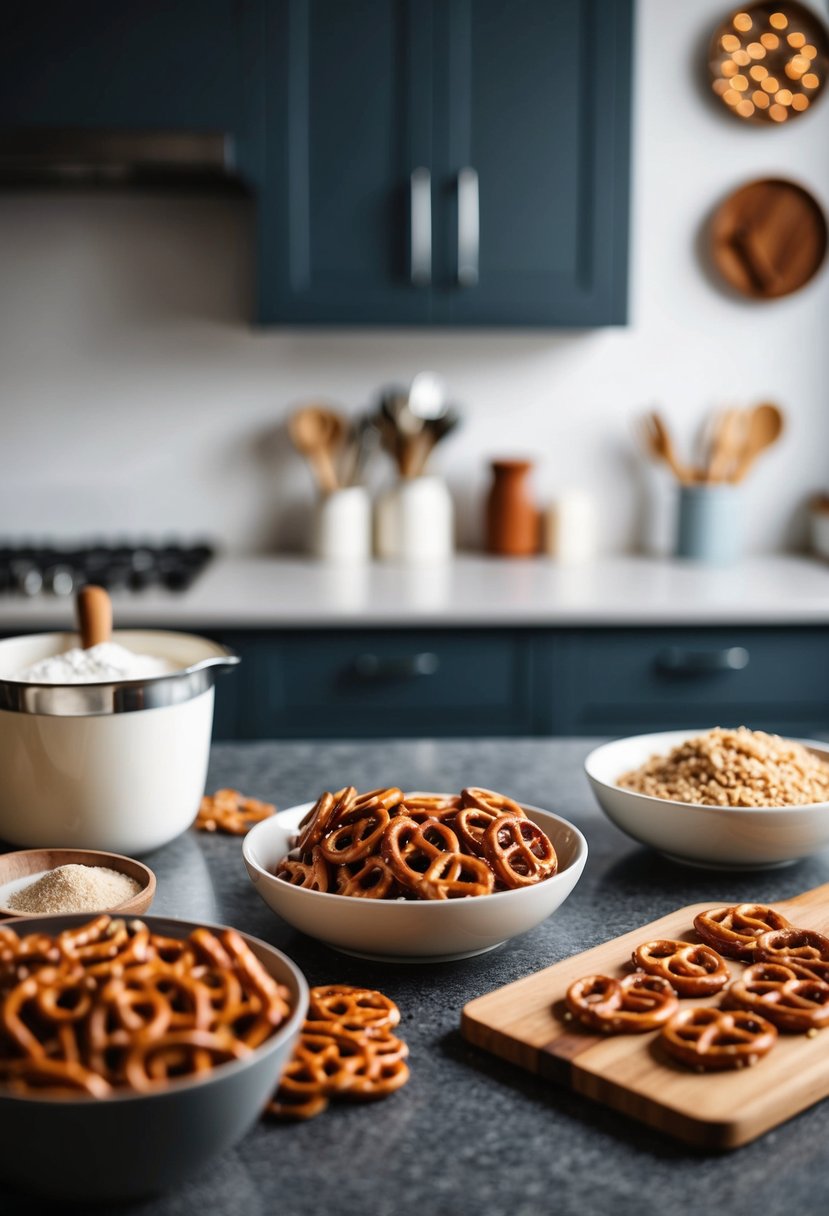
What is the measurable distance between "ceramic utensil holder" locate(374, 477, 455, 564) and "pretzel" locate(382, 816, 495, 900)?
2140mm

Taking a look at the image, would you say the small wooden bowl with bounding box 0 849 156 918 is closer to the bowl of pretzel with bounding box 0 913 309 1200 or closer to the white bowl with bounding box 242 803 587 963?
the white bowl with bounding box 242 803 587 963

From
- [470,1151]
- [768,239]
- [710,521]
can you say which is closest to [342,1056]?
[470,1151]

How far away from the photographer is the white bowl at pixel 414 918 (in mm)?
925

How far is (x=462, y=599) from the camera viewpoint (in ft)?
8.66

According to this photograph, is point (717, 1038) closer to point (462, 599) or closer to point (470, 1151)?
point (470, 1151)

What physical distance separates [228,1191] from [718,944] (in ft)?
1.46

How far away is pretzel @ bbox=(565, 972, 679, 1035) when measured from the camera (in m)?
0.85

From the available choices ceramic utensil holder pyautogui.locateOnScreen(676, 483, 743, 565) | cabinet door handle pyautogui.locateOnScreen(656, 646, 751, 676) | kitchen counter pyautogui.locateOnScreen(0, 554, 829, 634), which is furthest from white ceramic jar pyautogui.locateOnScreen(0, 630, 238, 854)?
ceramic utensil holder pyautogui.locateOnScreen(676, 483, 743, 565)

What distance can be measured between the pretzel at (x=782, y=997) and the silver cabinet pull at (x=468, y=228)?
6.88 ft

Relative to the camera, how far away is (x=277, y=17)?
267cm

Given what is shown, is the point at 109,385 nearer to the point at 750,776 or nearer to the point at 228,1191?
the point at 750,776

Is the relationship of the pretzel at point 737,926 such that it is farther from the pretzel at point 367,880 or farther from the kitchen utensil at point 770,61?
the kitchen utensil at point 770,61

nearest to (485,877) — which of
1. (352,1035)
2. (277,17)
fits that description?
(352,1035)

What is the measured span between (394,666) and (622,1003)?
1697 millimetres
